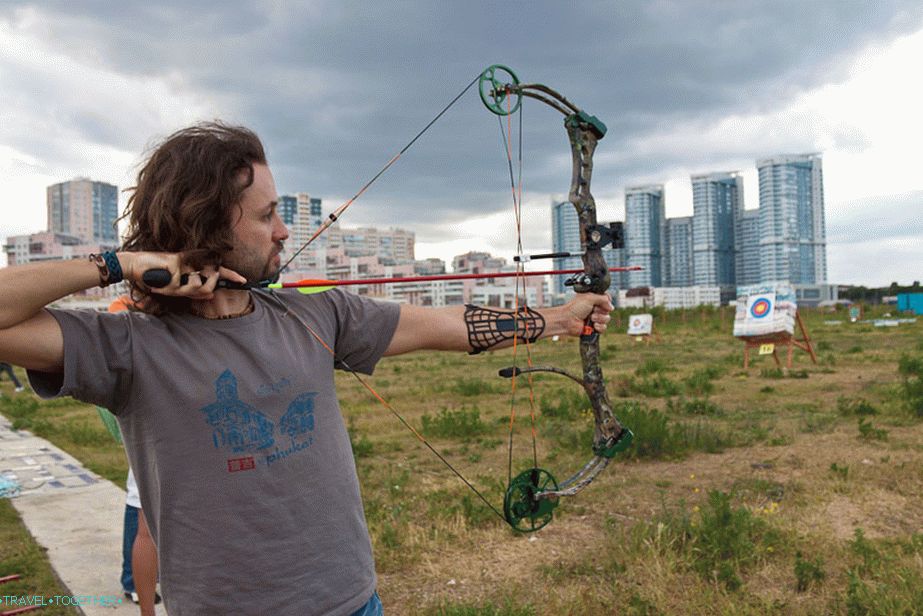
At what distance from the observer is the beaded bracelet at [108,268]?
1.43 m

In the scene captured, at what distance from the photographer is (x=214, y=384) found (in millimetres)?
1454

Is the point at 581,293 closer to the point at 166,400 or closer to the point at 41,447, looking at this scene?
the point at 166,400

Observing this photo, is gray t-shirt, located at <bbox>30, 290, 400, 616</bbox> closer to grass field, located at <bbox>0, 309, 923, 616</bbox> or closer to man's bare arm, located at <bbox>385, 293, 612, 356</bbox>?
man's bare arm, located at <bbox>385, 293, 612, 356</bbox>

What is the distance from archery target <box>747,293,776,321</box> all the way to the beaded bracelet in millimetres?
13005

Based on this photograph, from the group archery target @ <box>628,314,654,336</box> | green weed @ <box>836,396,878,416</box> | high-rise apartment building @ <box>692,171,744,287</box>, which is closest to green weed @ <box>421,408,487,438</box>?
green weed @ <box>836,396,878,416</box>

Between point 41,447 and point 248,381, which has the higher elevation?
point 248,381

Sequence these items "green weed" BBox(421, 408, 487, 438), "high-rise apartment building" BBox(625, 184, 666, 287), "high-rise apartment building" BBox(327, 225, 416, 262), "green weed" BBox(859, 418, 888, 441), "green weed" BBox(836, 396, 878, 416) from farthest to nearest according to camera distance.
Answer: "high-rise apartment building" BBox(625, 184, 666, 287)
"high-rise apartment building" BBox(327, 225, 416, 262)
"green weed" BBox(421, 408, 487, 438)
"green weed" BBox(836, 396, 878, 416)
"green weed" BBox(859, 418, 888, 441)

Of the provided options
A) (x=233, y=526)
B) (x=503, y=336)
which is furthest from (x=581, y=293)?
(x=233, y=526)

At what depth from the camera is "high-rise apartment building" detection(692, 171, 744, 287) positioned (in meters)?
81.3

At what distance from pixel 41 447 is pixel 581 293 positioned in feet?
24.9

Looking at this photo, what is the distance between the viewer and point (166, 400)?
1434 mm

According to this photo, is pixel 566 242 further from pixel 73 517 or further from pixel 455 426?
pixel 73 517

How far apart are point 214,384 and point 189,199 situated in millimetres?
409

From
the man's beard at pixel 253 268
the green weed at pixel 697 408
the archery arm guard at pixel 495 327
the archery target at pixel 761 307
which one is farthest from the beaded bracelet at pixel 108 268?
the archery target at pixel 761 307
